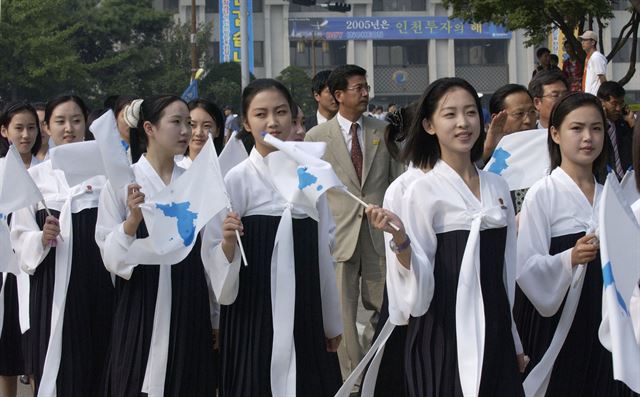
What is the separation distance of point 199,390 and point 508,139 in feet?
6.69

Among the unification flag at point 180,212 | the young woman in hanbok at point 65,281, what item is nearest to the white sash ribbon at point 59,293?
the young woman in hanbok at point 65,281

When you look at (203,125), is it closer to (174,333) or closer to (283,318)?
(174,333)

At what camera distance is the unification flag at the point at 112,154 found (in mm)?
5543

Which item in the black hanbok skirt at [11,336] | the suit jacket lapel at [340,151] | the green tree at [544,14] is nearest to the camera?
the black hanbok skirt at [11,336]

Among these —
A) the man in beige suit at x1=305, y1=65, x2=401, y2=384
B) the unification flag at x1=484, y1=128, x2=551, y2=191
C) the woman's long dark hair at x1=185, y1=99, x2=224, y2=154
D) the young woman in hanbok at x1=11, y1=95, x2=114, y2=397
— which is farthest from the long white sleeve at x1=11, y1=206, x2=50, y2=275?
the unification flag at x1=484, y1=128, x2=551, y2=191

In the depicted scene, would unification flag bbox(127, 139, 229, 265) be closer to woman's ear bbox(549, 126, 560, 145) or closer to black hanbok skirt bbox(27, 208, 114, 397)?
black hanbok skirt bbox(27, 208, 114, 397)

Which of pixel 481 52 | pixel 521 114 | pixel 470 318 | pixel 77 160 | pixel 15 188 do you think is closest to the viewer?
pixel 470 318

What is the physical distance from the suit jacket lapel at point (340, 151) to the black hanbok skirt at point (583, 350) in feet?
9.11

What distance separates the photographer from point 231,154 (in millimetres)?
6496

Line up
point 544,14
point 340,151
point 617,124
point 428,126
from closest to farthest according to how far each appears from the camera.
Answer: point 428,126
point 340,151
point 617,124
point 544,14

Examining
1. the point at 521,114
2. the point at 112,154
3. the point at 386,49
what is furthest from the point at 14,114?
the point at 386,49

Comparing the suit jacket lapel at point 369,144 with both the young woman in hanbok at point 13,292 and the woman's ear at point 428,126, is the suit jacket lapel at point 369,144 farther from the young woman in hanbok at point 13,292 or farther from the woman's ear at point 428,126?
the woman's ear at point 428,126

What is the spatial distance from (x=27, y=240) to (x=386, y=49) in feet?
191

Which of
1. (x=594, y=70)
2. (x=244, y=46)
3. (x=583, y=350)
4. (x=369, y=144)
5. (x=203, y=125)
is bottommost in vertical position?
(x=583, y=350)
